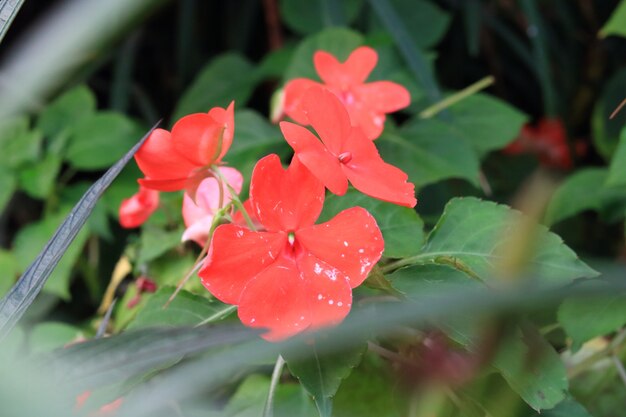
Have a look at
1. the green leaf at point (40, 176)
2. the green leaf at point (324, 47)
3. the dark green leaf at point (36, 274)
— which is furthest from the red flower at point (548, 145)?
the dark green leaf at point (36, 274)

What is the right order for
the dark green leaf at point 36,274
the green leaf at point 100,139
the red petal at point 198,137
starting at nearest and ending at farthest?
the dark green leaf at point 36,274 < the red petal at point 198,137 < the green leaf at point 100,139

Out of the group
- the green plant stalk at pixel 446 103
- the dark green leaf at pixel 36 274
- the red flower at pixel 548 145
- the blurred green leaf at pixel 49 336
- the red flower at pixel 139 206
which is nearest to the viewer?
the dark green leaf at pixel 36 274

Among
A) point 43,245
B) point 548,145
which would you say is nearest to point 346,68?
point 43,245

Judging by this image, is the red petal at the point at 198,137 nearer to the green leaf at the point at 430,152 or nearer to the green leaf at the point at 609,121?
the green leaf at the point at 430,152

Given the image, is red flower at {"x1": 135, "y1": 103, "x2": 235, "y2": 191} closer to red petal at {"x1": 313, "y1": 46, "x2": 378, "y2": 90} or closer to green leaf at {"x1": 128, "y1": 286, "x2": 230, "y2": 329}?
green leaf at {"x1": 128, "y1": 286, "x2": 230, "y2": 329}

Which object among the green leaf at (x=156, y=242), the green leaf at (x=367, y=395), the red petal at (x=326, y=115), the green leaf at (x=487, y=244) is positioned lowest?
the green leaf at (x=367, y=395)

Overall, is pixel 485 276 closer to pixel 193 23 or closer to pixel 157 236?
pixel 157 236
